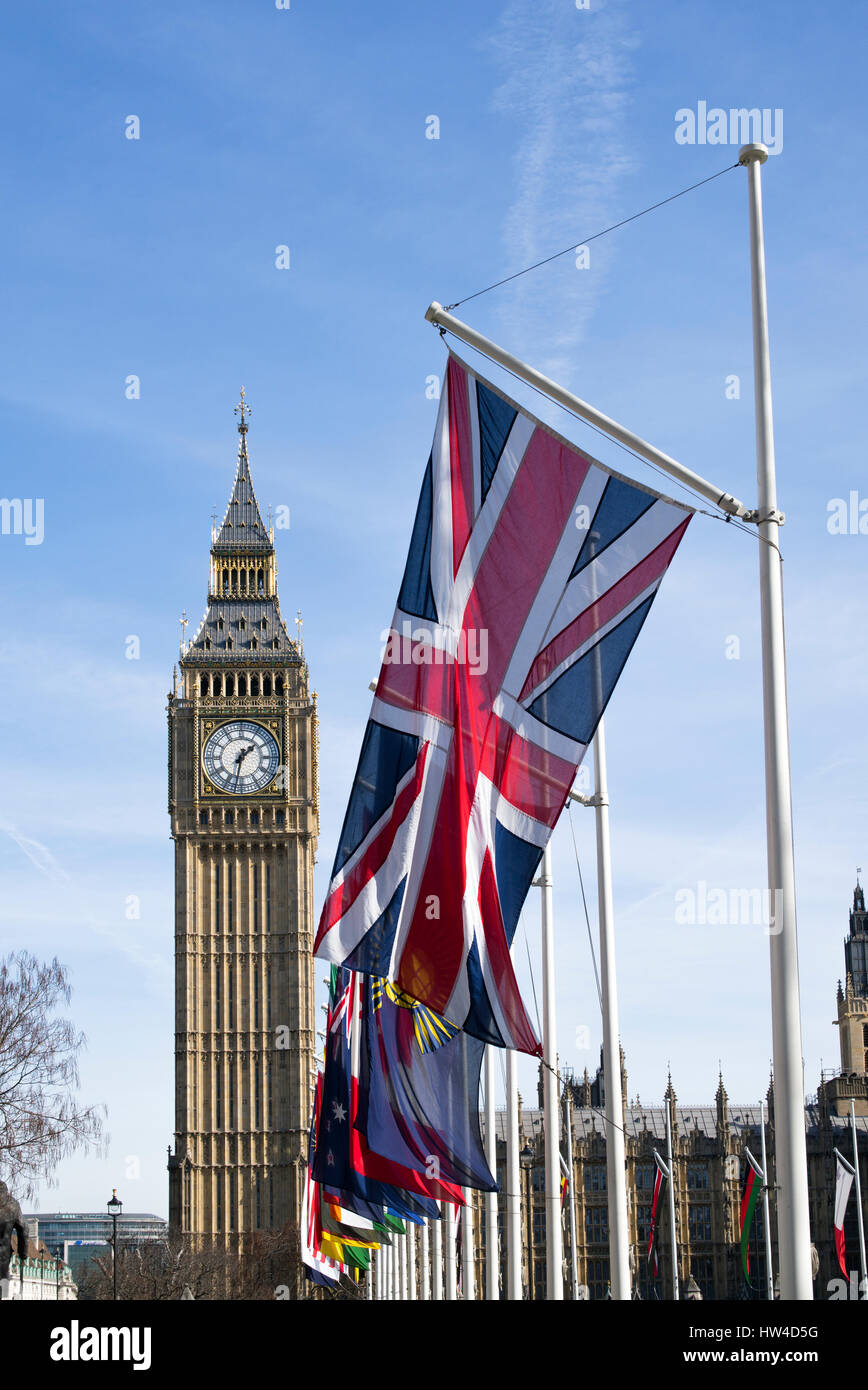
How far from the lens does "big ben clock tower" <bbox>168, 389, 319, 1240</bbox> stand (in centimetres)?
10419

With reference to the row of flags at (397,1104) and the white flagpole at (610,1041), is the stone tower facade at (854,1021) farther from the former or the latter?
the white flagpole at (610,1041)

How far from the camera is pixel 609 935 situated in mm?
21391

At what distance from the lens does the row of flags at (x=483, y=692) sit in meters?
14.3

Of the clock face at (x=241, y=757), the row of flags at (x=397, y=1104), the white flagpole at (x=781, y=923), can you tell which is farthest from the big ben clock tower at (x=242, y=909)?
the white flagpole at (x=781, y=923)

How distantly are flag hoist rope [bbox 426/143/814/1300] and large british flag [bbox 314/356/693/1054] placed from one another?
1.52ft

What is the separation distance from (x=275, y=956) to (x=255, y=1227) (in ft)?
51.0

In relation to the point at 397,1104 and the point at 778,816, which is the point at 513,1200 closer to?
the point at 397,1104

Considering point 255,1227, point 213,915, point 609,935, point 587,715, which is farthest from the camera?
point 213,915

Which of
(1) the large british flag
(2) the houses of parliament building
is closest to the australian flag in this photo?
(1) the large british flag

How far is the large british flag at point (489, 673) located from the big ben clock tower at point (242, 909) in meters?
90.6

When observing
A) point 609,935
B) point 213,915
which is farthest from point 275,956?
point 609,935

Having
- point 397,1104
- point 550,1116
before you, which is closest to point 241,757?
point 550,1116

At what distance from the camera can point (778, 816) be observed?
13383 millimetres

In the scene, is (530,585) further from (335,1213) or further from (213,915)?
(213,915)
